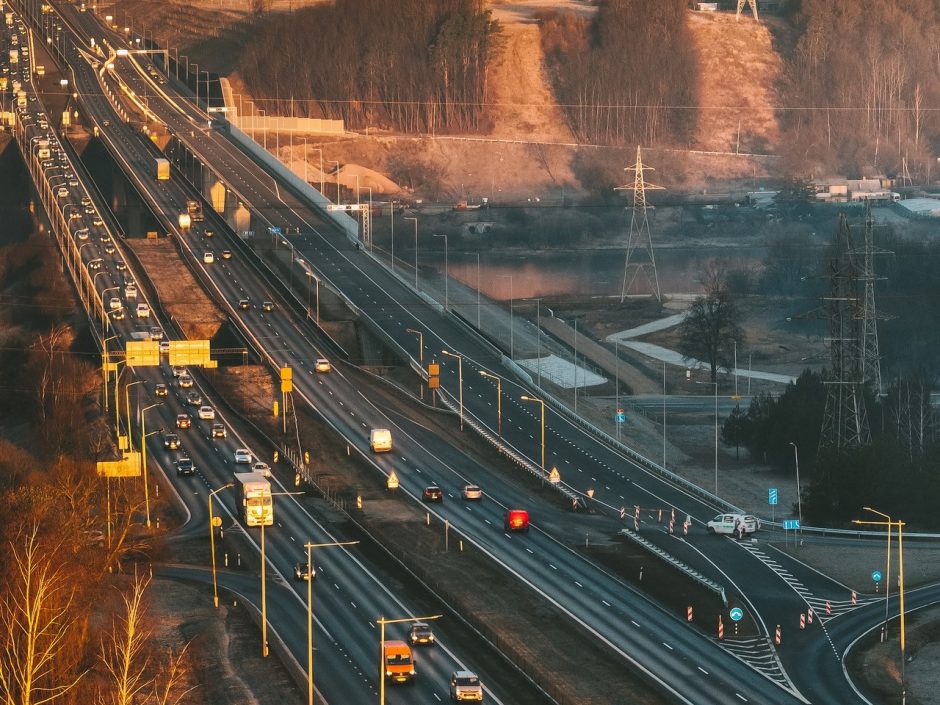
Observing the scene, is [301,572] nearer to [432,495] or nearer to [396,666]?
[432,495]

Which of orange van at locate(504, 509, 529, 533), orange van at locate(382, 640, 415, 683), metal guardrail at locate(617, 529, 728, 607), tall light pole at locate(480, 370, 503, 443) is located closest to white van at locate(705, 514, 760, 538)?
metal guardrail at locate(617, 529, 728, 607)

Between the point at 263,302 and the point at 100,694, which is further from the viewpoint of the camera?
the point at 263,302

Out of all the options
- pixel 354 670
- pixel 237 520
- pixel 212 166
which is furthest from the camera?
pixel 212 166

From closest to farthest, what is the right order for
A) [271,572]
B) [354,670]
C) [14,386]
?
[354,670] < [271,572] < [14,386]

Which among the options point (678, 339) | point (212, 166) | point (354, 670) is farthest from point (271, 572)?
point (212, 166)

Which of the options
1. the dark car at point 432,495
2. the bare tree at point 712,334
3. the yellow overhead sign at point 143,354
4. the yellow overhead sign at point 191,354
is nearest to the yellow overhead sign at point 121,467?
the dark car at point 432,495

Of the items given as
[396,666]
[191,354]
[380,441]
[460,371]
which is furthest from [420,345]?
[396,666]

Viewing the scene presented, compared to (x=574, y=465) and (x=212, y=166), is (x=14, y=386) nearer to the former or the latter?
(x=574, y=465)
